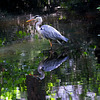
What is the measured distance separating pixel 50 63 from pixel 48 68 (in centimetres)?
45

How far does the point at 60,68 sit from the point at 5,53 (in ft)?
8.53

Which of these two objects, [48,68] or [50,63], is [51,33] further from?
[48,68]

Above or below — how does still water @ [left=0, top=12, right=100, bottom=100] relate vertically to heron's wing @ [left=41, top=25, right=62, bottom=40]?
below

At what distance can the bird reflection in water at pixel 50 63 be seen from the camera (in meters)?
6.95

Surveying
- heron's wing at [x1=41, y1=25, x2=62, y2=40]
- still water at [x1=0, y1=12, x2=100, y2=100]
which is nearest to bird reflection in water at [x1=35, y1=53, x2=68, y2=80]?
still water at [x1=0, y1=12, x2=100, y2=100]

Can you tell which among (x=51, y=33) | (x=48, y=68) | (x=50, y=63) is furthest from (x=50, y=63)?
(x=51, y=33)

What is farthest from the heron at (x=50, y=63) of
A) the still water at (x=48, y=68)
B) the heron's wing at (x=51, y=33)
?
the heron's wing at (x=51, y=33)

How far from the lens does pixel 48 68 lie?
7.14 metres

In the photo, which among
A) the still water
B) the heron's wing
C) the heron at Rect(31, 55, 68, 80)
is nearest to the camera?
the still water

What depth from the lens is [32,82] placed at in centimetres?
619

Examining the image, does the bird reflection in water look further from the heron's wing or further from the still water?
the heron's wing

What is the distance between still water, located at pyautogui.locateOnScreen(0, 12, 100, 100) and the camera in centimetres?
554

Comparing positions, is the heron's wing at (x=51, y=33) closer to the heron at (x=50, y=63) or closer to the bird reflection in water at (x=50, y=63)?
the bird reflection in water at (x=50, y=63)

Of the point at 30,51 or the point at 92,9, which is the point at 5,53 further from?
the point at 92,9
